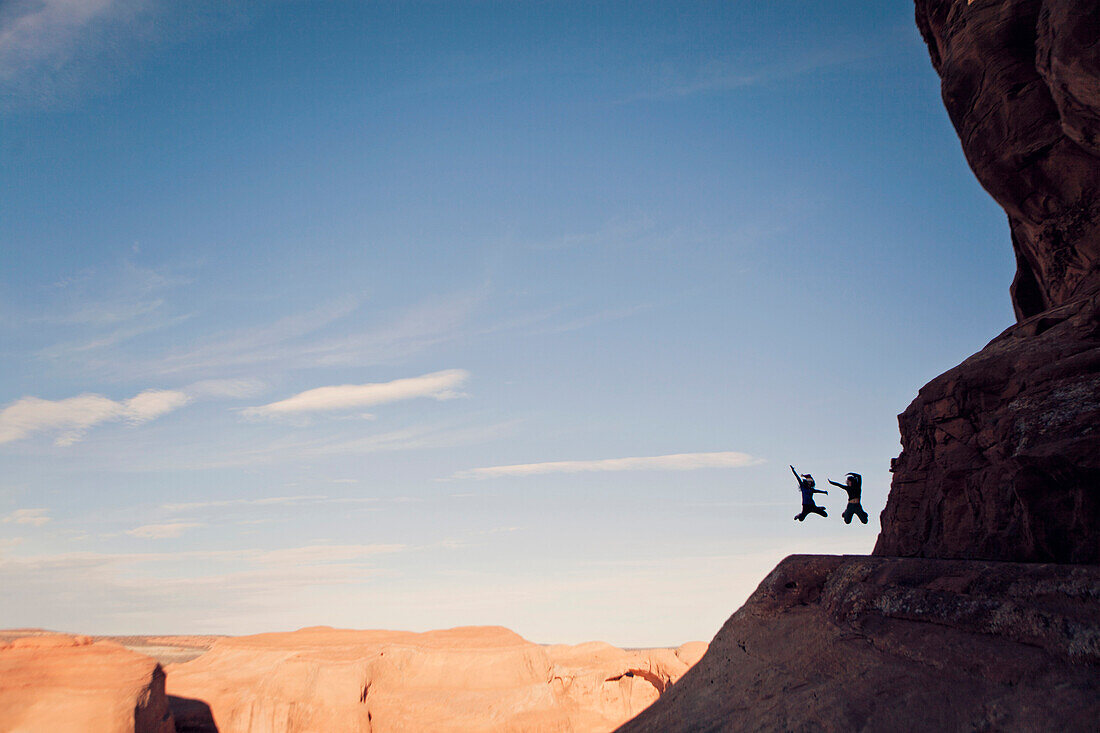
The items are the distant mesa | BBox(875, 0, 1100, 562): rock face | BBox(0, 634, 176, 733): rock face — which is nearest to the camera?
BBox(875, 0, 1100, 562): rock face

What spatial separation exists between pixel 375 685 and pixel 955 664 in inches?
1548

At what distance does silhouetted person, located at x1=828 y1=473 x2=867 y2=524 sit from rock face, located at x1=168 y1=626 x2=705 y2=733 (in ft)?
87.0

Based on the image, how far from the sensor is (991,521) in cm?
1005

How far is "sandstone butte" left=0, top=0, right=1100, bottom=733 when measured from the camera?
7355 mm

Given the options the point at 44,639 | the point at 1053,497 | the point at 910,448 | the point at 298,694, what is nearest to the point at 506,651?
the point at 298,694

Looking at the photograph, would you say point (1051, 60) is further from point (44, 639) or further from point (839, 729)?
point (44, 639)

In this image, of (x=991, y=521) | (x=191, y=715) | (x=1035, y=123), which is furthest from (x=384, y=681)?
(x=1035, y=123)

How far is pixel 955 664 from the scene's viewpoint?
7.73m

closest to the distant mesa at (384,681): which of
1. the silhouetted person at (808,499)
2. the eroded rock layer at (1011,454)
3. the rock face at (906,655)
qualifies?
the silhouetted person at (808,499)

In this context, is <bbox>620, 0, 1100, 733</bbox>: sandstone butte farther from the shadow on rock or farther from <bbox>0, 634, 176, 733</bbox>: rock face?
the shadow on rock

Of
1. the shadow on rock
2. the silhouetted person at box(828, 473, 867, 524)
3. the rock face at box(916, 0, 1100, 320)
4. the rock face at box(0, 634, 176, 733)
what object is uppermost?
the rock face at box(916, 0, 1100, 320)

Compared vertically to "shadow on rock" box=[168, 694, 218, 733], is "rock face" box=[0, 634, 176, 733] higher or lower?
higher

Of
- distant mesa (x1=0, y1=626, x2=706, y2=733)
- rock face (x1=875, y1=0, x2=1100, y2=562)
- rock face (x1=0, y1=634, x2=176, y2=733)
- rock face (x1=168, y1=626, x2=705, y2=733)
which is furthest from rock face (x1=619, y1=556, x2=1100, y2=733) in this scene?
rock face (x1=168, y1=626, x2=705, y2=733)

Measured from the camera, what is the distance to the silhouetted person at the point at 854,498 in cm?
1473
